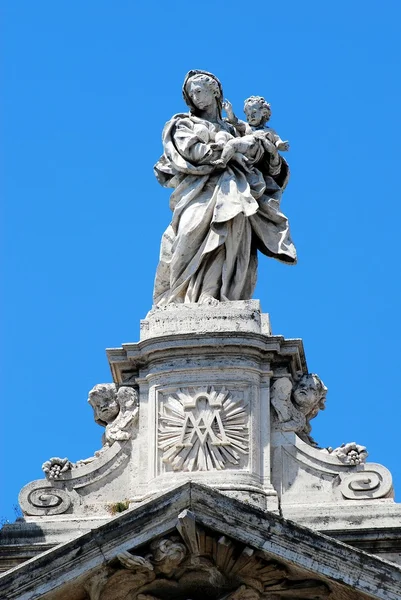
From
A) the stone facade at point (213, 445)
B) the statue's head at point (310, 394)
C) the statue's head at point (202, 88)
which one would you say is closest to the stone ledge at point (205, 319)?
the stone facade at point (213, 445)

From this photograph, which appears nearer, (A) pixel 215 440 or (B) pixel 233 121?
(A) pixel 215 440

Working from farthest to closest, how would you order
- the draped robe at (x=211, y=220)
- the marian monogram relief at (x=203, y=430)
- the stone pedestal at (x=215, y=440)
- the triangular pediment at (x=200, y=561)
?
the draped robe at (x=211, y=220) < the marian monogram relief at (x=203, y=430) < the stone pedestal at (x=215, y=440) < the triangular pediment at (x=200, y=561)

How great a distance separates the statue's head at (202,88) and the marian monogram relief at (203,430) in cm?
382

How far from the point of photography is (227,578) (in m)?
26.4

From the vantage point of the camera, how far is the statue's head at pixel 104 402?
93.6 feet

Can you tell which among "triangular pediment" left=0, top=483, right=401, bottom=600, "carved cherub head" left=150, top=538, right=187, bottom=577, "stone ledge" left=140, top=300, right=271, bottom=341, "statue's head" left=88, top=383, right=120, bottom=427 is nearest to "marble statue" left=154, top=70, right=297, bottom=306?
"stone ledge" left=140, top=300, right=271, bottom=341

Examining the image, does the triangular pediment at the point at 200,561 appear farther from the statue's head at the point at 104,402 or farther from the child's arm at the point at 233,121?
the child's arm at the point at 233,121

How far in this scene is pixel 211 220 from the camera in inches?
1145

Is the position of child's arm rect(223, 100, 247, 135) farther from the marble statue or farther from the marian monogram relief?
the marian monogram relief

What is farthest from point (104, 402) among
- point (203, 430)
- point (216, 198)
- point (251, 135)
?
point (251, 135)

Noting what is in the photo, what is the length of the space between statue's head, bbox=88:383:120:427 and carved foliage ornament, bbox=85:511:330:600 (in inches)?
107

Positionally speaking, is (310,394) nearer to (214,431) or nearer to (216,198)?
(214,431)

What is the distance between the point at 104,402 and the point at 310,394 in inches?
93.0

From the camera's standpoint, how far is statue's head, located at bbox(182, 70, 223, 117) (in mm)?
29812
